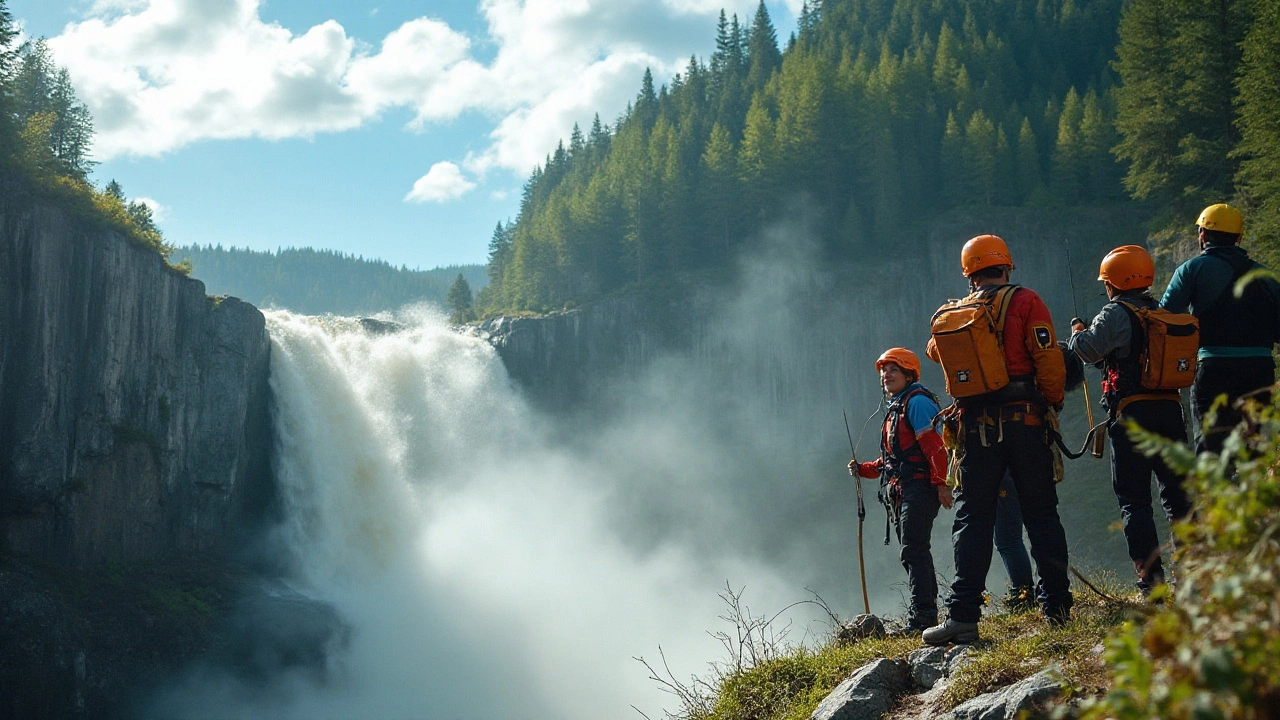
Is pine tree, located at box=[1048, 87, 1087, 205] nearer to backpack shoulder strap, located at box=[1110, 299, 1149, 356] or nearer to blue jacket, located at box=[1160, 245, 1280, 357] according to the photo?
blue jacket, located at box=[1160, 245, 1280, 357]

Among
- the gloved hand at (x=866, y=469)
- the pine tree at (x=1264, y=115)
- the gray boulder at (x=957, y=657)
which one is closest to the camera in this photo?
the gray boulder at (x=957, y=657)

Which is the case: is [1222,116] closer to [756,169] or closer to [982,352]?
[756,169]

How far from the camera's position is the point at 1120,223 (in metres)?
47.2

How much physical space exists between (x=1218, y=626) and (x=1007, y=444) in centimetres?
341

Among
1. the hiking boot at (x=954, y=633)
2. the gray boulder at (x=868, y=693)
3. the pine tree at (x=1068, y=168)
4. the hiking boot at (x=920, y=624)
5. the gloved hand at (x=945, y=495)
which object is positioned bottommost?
the hiking boot at (x=920, y=624)

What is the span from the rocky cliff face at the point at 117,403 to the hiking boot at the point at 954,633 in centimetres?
2737

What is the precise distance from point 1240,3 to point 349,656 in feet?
126

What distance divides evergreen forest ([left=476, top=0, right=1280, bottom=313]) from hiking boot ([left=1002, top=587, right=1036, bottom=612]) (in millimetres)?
30476

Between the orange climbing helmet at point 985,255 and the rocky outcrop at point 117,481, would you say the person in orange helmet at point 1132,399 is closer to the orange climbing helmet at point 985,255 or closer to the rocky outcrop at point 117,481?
the orange climbing helmet at point 985,255

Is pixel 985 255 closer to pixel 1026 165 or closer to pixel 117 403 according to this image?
pixel 117 403

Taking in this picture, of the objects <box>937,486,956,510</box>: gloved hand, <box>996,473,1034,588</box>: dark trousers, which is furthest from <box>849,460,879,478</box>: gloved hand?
<box>996,473,1034,588</box>: dark trousers

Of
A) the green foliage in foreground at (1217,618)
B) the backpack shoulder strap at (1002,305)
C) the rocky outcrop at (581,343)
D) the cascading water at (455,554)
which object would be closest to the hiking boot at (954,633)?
the backpack shoulder strap at (1002,305)

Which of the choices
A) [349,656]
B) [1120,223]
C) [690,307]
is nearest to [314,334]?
[349,656]

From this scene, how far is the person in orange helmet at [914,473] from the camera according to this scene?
6754 millimetres
